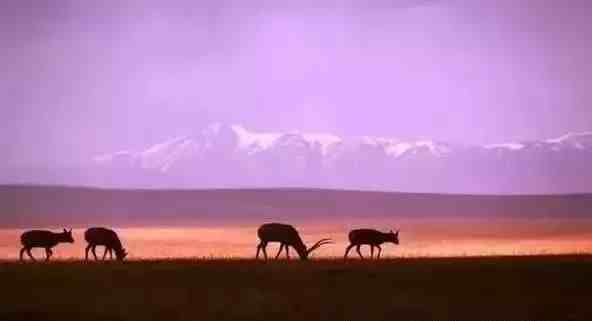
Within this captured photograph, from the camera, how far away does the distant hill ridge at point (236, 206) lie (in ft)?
269

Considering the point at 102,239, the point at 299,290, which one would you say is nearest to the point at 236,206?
the point at 102,239

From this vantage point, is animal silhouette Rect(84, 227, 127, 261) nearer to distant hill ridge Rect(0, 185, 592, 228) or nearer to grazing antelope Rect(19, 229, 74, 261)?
grazing antelope Rect(19, 229, 74, 261)

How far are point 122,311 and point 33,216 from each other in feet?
220

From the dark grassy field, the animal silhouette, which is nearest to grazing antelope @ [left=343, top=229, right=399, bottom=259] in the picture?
the dark grassy field

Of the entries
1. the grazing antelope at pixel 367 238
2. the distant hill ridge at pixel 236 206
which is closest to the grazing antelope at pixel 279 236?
the grazing antelope at pixel 367 238

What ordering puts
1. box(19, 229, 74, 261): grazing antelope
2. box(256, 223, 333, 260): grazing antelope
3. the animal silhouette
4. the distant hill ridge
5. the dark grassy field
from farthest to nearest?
1. the distant hill ridge
2. the animal silhouette
3. box(19, 229, 74, 261): grazing antelope
4. box(256, 223, 333, 260): grazing antelope
5. the dark grassy field

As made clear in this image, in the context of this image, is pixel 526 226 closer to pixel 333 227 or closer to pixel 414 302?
→ pixel 333 227

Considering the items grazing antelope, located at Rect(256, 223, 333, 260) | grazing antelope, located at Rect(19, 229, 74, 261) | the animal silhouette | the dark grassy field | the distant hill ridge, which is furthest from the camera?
the distant hill ridge

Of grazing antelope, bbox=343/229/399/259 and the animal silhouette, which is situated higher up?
grazing antelope, bbox=343/229/399/259

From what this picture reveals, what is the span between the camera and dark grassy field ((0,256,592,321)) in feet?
53.7

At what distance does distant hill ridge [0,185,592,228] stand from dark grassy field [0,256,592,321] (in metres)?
55.4

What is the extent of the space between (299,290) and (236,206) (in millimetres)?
69525

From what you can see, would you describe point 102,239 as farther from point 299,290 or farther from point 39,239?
point 299,290

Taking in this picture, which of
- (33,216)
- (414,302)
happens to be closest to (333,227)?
(33,216)
